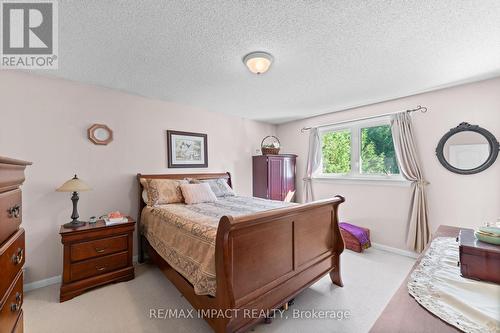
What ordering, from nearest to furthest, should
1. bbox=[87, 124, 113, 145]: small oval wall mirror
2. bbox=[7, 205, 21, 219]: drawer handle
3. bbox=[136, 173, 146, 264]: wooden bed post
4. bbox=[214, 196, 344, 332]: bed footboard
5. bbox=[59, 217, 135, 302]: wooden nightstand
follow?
bbox=[7, 205, 21, 219]: drawer handle, bbox=[214, 196, 344, 332]: bed footboard, bbox=[59, 217, 135, 302]: wooden nightstand, bbox=[87, 124, 113, 145]: small oval wall mirror, bbox=[136, 173, 146, 264]: wooden bed post

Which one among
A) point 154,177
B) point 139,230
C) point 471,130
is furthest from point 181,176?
point 471,130

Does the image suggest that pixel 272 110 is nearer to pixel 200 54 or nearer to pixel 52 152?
pixel 200 54

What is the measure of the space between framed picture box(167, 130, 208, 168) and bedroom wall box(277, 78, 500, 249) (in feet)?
8.56

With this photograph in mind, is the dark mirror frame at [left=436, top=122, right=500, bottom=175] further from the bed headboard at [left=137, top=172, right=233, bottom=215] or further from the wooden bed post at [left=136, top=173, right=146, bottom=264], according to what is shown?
the wooden bed post at [left=136, top=173, right=146, bottom=264]

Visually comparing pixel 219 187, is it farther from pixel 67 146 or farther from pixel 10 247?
pixel 10 247

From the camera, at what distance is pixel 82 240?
2096 millimetres

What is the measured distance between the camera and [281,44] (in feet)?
5.89

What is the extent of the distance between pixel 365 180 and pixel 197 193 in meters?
2.77

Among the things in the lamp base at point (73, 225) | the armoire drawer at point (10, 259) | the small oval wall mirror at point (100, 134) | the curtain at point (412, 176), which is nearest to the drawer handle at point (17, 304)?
the armoire drawer at point (10, 259)

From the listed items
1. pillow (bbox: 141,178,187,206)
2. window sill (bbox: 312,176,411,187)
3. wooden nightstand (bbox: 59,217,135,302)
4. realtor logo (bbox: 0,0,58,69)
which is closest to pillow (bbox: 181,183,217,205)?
pillow (bbox: 141,178,187,206)

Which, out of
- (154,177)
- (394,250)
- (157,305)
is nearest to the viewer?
(157,305)

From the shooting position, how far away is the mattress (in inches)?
57.4

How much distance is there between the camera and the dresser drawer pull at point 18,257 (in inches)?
36.0

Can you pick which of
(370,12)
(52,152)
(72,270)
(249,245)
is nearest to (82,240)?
(72,270)
